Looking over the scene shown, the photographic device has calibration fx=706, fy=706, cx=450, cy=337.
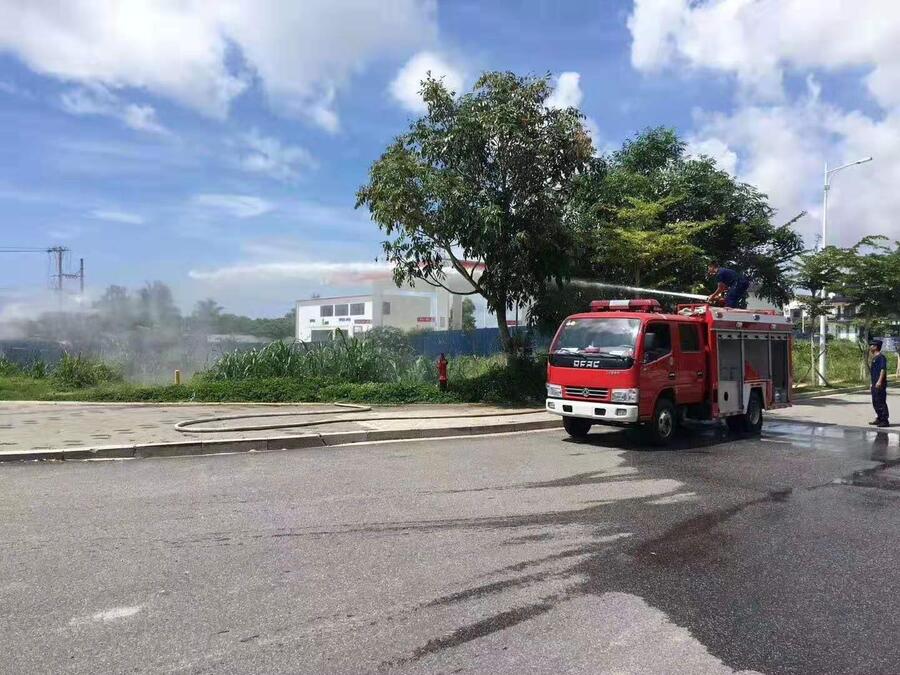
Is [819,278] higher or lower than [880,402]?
higher

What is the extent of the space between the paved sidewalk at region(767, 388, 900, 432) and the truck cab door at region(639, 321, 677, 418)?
5.84 m

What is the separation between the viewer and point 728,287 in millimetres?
13742

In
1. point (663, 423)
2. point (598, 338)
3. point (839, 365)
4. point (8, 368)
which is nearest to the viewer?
point (663, 423)

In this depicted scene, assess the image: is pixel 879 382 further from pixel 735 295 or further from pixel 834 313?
pixel 834 313

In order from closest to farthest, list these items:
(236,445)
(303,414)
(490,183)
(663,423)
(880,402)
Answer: (236,445) < (663,423) < (880,402) < (303,414) < (490,183)

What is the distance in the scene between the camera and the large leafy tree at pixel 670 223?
1792 centimetres

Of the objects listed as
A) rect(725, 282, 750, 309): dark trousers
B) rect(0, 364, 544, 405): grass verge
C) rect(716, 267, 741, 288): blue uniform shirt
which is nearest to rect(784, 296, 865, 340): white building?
rect(725, 282, 750, 309): dark trousers

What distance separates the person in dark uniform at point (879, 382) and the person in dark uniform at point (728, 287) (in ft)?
9.04

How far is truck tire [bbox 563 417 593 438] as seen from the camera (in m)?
12.0

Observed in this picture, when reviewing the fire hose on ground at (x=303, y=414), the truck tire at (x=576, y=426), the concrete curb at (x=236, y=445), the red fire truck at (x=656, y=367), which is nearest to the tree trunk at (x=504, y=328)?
the fire hose on ground at (x=303, y=414)

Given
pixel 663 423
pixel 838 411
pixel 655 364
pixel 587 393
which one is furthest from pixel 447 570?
pixel 838 411

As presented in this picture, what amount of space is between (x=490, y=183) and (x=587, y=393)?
23.4 feet

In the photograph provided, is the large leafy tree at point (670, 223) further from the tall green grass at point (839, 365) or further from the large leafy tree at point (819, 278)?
the tall green grass at point (839, 365)

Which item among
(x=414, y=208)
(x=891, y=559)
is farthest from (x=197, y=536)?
(x=414, y=208)
